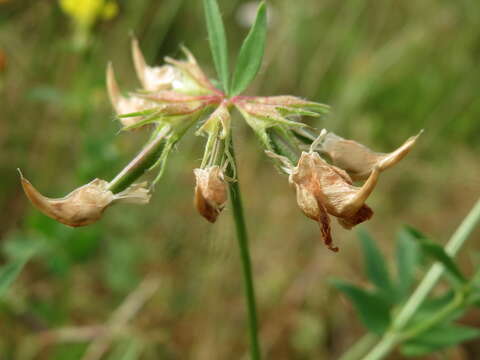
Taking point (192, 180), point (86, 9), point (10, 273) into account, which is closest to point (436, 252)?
point (10, 273)

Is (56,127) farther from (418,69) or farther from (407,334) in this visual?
(418,69)

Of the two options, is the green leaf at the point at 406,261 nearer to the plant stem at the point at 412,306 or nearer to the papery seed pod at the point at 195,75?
the plant stem at the point at 412,306

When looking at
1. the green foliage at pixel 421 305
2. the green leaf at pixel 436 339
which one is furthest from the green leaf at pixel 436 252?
the green leaf at pixel 436 339

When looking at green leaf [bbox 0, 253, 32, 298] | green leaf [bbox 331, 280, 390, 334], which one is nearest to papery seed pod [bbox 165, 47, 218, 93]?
green leaf [bbox 0, 253, 32, 298]

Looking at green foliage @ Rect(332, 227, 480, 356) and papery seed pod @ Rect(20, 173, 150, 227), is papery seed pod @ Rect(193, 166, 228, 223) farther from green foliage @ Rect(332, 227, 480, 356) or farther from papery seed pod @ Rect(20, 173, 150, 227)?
green foliage @ Rect(332, 227, 480, 356)

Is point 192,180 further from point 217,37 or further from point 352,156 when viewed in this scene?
point 352,156

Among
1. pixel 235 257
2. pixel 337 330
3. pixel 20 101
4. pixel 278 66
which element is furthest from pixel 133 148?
pixel 337 330
